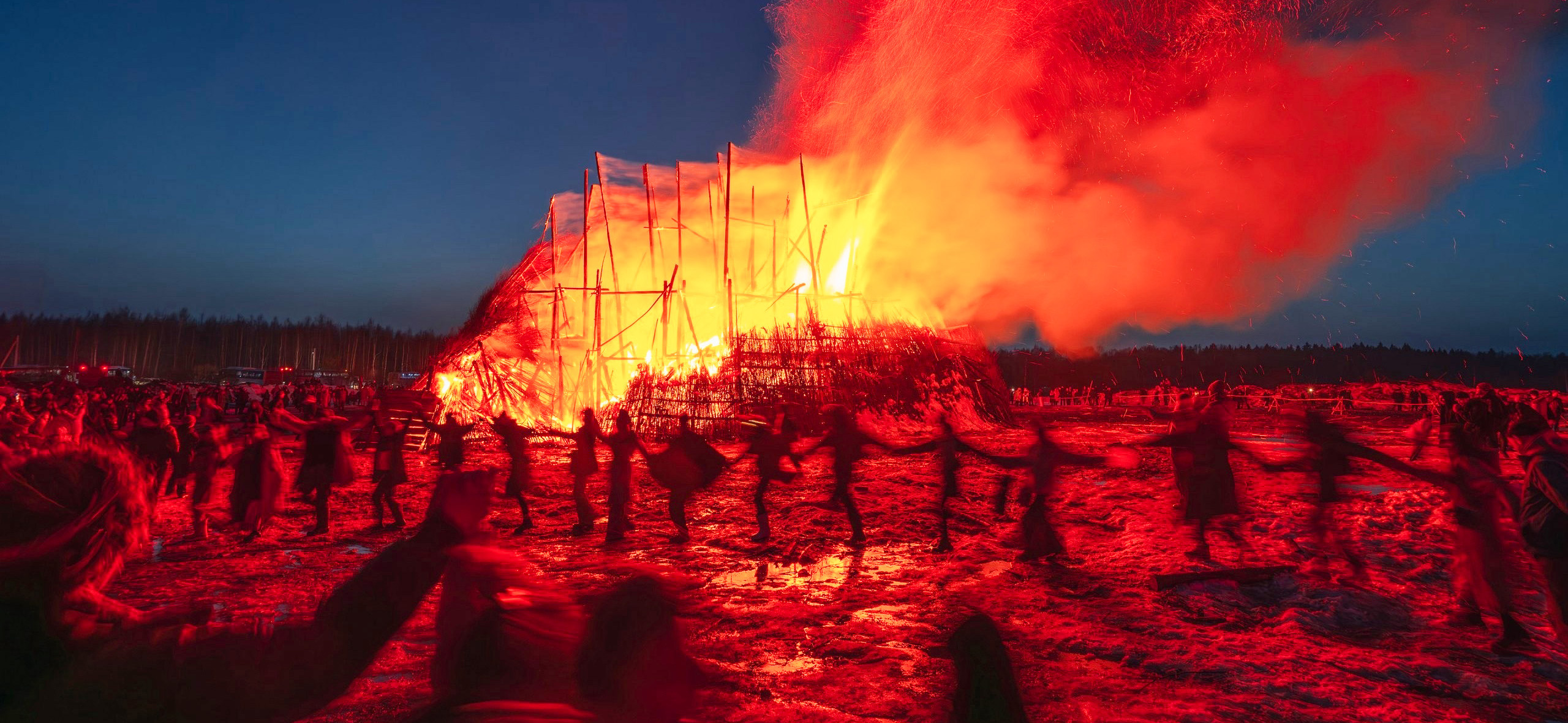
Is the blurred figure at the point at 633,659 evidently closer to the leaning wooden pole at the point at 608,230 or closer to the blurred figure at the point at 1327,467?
the blurred figure at the point at 1327,467

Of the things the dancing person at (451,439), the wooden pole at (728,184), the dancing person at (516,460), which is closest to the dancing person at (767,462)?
the dancing person at (516,460)

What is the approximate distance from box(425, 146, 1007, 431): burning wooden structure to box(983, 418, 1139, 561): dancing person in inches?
421

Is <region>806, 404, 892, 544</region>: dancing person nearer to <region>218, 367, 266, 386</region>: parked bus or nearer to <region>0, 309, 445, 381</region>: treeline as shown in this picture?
<region>218, 367, 266, 386</region>: parked bus

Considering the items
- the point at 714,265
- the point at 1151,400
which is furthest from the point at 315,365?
the point at 1151,400

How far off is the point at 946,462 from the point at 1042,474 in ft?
3.84

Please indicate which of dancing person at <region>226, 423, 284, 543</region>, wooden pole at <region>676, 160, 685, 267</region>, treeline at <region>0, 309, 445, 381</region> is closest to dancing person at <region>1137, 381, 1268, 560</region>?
dancing person at <region>226, 423, 284, 543</region>

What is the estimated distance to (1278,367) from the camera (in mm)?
96625

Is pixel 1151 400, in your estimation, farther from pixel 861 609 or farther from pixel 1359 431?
pixel 861 609

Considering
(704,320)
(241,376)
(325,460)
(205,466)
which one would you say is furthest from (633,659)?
(241,376)

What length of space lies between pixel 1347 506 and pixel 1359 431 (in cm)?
1538

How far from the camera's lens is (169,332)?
101000 millimetres

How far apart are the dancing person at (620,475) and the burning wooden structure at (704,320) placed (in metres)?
9.37

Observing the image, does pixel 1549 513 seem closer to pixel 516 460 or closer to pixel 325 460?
pixel 516 460

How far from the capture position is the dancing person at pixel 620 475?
8.45m
